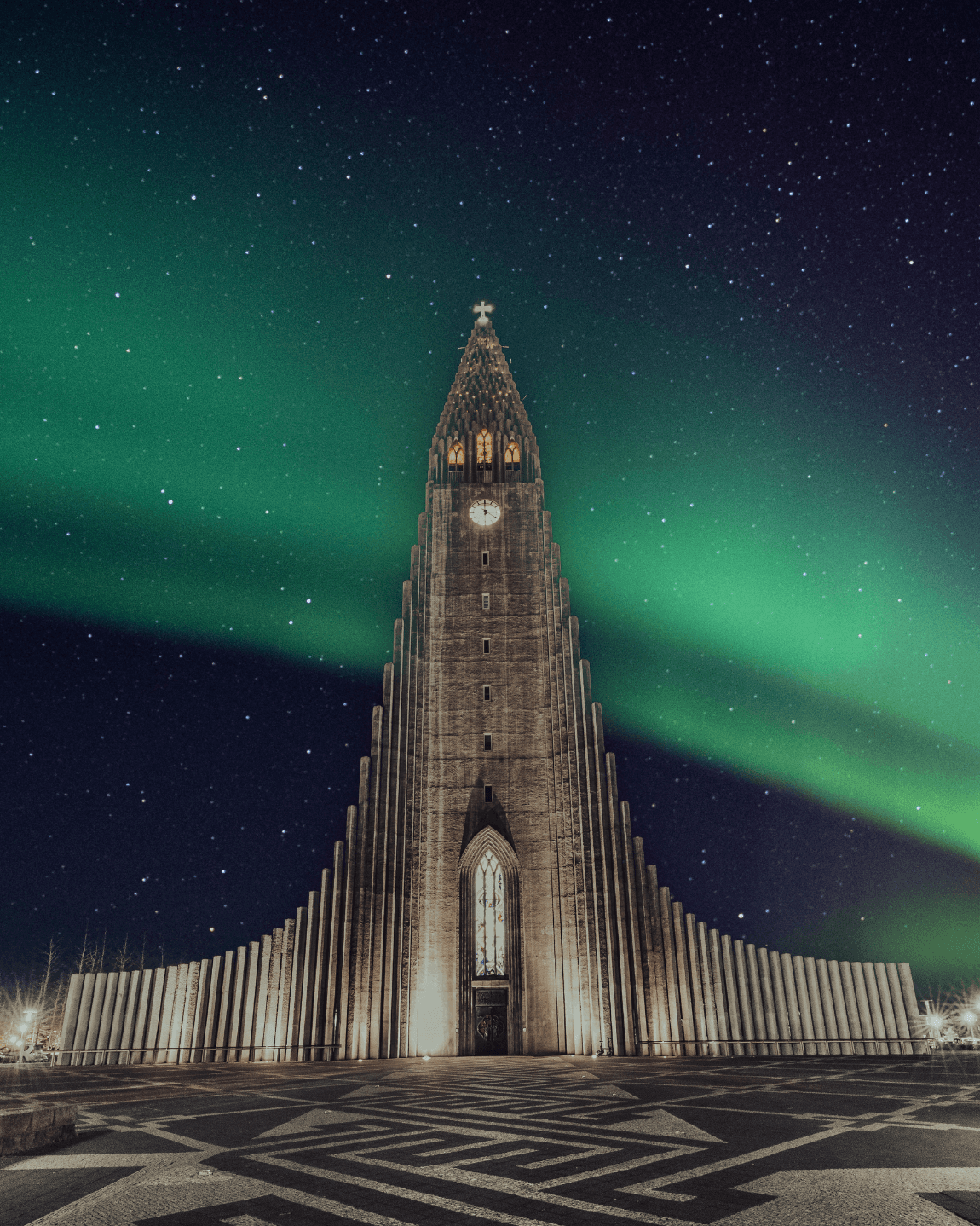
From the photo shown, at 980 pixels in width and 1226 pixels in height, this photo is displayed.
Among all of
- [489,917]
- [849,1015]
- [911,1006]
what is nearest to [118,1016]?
[489,917]

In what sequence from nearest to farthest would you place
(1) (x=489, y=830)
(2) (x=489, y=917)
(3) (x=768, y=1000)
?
(3) (x=768, y=1000) < (2) (x=489, y=917) < (1) (x=489, y=830)

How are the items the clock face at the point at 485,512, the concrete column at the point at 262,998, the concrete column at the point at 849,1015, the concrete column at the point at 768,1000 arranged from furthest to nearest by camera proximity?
the clock face at the point at 485,512, the concrete column at the point at 849,1015, the concrete column at the point at 768,1000, the concrete column at the point at 262,998

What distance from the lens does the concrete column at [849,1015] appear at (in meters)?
28.4

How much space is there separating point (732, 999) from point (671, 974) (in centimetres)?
248

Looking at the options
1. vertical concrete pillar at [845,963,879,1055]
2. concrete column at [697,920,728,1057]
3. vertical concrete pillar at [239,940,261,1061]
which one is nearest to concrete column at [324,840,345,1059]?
vertical concrete pillar at [239,940,261,1061]

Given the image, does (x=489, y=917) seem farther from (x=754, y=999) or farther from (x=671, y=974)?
(x=754, y=999)

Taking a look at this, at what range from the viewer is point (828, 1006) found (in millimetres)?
29016

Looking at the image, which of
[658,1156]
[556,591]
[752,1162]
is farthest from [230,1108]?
[556,591]

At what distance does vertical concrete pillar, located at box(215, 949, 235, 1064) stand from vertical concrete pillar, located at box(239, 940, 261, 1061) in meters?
0.50

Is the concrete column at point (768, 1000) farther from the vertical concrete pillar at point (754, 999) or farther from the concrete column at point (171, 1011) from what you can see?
the concrete column at point (171, 1011)

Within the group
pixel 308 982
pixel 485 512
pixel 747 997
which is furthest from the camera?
pixel 485 512

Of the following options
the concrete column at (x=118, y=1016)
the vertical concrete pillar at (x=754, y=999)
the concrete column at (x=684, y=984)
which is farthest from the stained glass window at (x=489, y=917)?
the concrete column at (x=118, y=1016)

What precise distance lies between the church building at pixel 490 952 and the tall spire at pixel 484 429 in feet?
31.7

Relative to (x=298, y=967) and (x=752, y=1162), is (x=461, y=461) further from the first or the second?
(x=752, y=1162)
